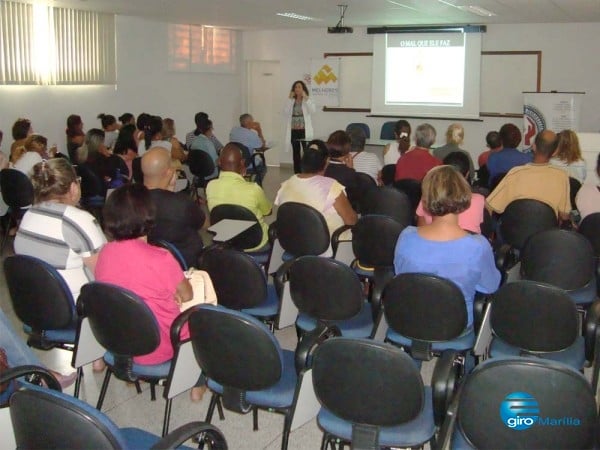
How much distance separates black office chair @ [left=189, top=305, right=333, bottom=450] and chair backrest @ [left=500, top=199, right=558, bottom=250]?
260cm

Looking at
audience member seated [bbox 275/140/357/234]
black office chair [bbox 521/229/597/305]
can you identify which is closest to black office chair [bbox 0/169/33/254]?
audience member seated [bbox 275/140/357/234]

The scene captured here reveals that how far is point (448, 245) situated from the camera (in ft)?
10.4

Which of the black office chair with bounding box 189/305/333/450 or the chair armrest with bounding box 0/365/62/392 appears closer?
the chair armrest with bounding box 0/365/62/392

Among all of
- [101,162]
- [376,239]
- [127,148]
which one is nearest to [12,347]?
[376,239]

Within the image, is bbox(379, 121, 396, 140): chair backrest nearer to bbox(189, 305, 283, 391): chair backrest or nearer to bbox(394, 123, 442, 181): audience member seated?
bbox(394, 123, 442, 181): audience member seated

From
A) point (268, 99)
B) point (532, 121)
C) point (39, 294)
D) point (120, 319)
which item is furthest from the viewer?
point (268, 99)

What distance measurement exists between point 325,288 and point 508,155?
12.5ft

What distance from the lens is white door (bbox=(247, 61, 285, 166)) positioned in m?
14.4

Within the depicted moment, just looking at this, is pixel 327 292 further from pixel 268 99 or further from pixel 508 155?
pixel 268 99

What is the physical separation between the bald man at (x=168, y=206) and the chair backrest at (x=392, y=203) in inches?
65.2

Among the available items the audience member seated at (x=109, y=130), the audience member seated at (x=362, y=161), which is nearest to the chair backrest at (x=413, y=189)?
the audience member seated at (x=362, y=161)

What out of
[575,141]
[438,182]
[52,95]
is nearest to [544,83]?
[575,141]

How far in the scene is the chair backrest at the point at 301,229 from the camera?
15.5ft

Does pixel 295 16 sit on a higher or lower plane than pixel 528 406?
higher
